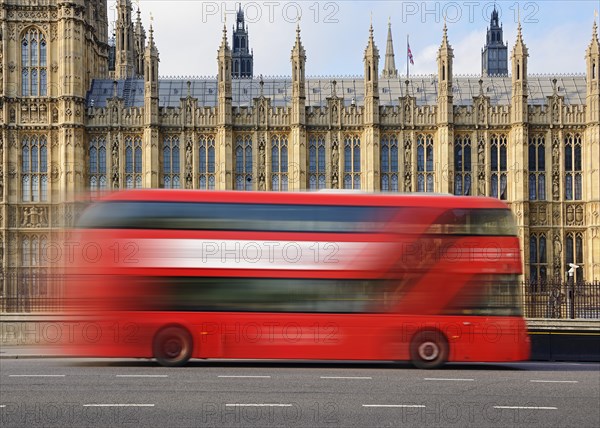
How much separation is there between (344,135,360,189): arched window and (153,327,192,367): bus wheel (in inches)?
1116

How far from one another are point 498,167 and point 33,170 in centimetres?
2536

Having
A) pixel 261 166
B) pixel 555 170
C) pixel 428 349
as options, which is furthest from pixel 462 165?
pixel 428 349

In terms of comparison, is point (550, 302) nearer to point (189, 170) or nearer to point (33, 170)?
point (189, 170)

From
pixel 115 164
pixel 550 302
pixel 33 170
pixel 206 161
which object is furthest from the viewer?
pixel 206 161

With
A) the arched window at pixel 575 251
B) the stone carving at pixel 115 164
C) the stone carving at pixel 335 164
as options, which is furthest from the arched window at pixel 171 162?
the arched window at pixel 575 251

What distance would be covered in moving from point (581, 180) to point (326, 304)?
107 feet

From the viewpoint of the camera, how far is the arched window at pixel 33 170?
4903 cm

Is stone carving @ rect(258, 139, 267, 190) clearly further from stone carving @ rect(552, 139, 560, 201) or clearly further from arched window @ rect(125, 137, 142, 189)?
stone carving @ rect(552, 139, 560, 201)

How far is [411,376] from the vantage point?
75.7ft

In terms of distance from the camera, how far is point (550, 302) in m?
36.7

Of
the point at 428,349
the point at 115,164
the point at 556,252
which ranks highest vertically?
the point at 115,164

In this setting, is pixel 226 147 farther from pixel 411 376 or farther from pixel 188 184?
pixel 411 376

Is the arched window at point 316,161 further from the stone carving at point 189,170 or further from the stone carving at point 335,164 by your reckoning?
the stone carving at point 189,170

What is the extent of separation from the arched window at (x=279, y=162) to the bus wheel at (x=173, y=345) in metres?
27.7
